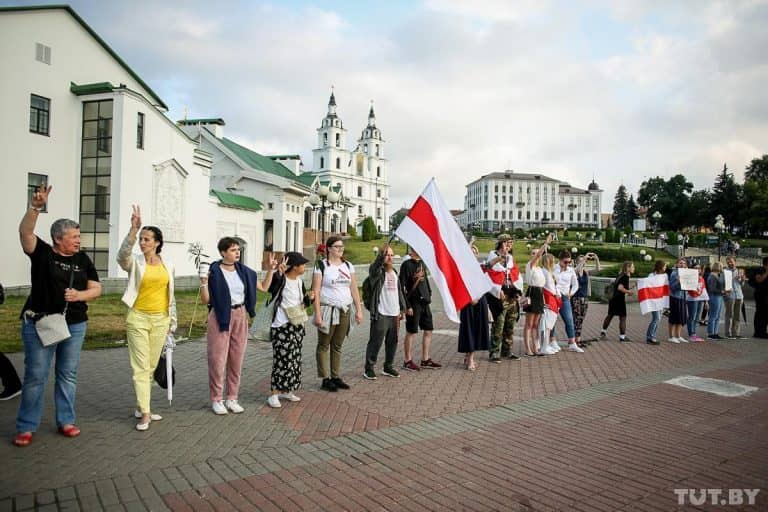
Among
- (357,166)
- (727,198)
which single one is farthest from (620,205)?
(357,166)

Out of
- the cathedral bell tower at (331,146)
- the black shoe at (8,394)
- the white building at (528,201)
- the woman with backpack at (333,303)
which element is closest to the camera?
the black shoe at (8,394)

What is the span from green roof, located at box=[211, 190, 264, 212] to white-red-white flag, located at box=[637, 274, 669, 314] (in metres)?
22.8

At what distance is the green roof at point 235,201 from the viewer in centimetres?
2886

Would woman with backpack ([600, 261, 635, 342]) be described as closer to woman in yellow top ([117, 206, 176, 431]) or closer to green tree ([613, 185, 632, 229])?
woman in yellow top ([117, 206, 176, 431])

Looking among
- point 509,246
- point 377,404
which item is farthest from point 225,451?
point 509,246

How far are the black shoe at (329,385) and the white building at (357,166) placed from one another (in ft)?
329

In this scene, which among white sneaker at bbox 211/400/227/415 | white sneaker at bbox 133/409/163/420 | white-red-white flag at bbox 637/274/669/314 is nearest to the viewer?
white sneaker at bbox 133/409/163/420

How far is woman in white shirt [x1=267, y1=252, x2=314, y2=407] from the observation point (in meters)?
6.31

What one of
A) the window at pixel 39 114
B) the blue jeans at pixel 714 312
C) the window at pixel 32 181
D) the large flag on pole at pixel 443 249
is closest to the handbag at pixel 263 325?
the large flag on pole at pixel 443 249

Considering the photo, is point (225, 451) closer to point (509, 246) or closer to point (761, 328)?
point (509, 246)

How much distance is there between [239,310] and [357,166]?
125682mm

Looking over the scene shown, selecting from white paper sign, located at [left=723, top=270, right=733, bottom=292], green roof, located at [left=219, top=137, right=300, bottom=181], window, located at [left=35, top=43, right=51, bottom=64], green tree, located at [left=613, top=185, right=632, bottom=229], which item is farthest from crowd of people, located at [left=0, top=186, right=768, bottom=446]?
green tree, located at [left=613, top=185, right=632, bottom=229]

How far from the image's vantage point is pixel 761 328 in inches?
513

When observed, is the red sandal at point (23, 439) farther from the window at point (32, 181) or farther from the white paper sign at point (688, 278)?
the window at point (32, 181)
